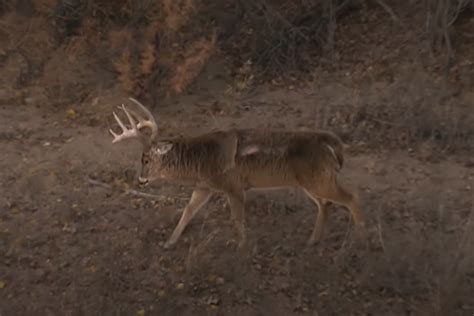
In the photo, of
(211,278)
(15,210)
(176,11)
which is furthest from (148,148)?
(176,11)

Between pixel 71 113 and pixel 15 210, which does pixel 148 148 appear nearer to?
pixel 15 210

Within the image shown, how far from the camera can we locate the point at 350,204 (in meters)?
7.44

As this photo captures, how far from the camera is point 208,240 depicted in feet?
25.0

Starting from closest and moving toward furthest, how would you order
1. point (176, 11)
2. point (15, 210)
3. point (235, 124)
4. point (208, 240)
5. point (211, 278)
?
point (211, 278)
point (208, 240)
point (15, 210)
point (176, 11)
point (235, 124)

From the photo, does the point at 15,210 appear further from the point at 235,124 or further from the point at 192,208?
the point at 235,124

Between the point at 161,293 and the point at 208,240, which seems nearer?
the point at 161,293

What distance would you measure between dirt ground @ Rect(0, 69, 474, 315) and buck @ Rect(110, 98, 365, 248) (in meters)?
0.32

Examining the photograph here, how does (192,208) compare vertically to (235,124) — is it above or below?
below

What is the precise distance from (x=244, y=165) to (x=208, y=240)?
2.81 ft

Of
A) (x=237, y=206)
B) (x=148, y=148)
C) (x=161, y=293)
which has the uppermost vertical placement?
(x=148, y=148)

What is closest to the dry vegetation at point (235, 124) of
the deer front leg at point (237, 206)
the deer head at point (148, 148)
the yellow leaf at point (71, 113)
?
the yellow leaf at point (71, 113)

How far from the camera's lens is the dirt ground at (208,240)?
6777mm

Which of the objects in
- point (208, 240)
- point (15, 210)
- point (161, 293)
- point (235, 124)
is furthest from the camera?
point (235, 124)

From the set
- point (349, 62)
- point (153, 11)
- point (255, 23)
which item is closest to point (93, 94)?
point (153, 11)
